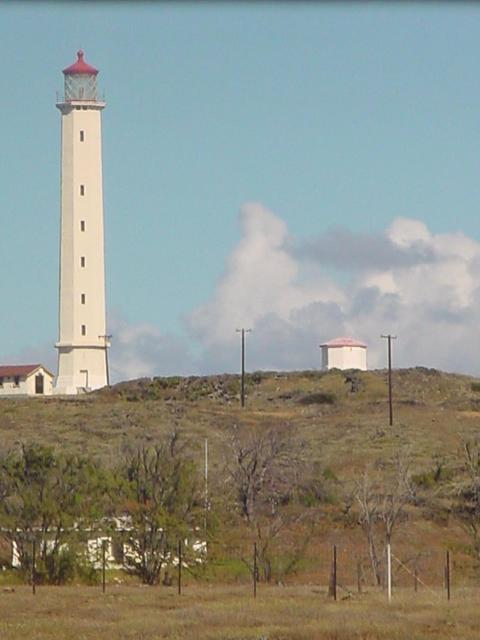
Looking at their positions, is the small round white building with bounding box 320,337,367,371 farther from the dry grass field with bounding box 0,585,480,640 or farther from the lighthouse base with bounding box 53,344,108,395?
the dry grass field with bounding box 0,585,480,640

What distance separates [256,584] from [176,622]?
8.15 meters

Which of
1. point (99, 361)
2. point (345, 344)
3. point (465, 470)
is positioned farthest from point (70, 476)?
point (345, 344)

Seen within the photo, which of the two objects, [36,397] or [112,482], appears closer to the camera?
[112,482]

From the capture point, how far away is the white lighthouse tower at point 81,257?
87688mm

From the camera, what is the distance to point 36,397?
89.6 m

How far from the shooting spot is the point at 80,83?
92.2 meters

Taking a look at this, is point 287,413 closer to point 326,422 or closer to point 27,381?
point 326,422

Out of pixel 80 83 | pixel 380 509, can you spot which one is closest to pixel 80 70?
pixel 80 83

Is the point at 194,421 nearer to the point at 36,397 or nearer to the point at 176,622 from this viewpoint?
the point at 36,397

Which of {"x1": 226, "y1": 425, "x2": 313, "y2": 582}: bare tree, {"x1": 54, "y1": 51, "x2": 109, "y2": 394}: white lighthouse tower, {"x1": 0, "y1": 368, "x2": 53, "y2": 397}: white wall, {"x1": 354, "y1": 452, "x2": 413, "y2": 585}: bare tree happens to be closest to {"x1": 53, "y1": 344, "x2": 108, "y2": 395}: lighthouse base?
{"x1": 54, "y1": 51, "x2": 109, "y2": 394}: white lighthouse tower

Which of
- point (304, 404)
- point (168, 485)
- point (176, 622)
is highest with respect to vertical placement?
point (304, 404)

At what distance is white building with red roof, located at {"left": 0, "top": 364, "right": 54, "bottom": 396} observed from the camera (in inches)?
3720

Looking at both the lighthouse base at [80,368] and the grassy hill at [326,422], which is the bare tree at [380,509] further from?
the lighthouse base at [80,368]

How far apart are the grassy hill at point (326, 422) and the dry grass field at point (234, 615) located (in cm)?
635
